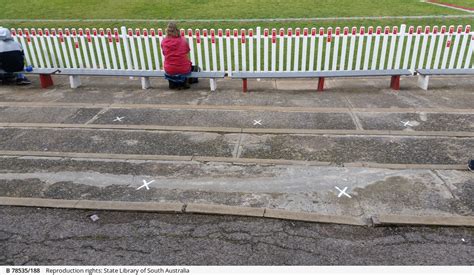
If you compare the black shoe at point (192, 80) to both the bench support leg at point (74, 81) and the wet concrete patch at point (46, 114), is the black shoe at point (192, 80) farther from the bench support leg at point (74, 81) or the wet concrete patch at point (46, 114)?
the bench support leg at point (74, 81)

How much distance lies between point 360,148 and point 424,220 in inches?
65.1

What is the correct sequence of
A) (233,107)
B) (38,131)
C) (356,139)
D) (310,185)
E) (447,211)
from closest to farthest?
(447,211) < (310,185) < (356,139) < (38,131) < (233,107)

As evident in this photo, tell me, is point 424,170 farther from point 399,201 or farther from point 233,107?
point 233,107

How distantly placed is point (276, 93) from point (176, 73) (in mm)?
2164

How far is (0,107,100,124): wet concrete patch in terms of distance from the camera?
6410 mm

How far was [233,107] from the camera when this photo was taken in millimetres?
6820

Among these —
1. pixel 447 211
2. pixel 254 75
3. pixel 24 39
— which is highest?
pixel 24 39

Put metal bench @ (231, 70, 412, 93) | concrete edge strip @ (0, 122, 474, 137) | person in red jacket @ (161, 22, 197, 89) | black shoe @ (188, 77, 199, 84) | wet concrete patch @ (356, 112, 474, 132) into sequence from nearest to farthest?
concrete edge strip @ (0, 122, 474, 137)
wet concrete patch @ (356, 112, 474, 132)
metal bench @ (231, 70, 412, 93)
person in red jacket @ (161, 22, 197, 89)
black shoe @ (188, 77, 199, 84)

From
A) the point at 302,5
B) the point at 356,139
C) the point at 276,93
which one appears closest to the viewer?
the point at 356,139

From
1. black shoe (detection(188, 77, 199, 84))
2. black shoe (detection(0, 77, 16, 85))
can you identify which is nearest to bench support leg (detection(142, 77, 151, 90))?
black shoe (detection(188, 77, 199, 84))

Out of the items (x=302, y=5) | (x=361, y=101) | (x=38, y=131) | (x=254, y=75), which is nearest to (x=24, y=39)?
(x=38, y=131)

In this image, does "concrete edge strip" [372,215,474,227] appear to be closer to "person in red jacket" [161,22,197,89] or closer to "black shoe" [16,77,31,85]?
"person in red jacket" [161,22,197,89]

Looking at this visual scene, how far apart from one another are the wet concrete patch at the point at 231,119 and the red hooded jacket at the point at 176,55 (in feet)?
4.35

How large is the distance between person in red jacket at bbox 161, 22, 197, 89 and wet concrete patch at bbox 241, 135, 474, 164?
9.08 feet
